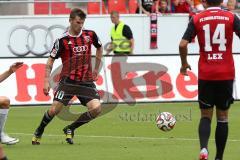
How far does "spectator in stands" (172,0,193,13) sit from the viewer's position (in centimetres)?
2825

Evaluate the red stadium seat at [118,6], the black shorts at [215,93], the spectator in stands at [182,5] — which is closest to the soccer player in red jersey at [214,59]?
the black shorts at [215,93]

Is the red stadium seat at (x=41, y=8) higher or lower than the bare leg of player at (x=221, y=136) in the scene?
higher

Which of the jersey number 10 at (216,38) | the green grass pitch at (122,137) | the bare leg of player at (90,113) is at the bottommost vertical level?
the green grass pitch at (122,137)

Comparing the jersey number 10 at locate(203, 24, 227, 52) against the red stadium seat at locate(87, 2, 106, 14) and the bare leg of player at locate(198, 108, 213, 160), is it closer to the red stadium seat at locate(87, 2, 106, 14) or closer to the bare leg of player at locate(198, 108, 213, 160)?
the bare leg of player at locate(198, 108, 213, 160)

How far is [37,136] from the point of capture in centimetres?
1340

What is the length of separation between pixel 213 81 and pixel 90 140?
13.0 feet

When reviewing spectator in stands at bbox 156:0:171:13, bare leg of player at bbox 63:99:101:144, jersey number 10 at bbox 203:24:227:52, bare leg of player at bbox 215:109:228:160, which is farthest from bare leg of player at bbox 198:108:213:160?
spectator in stands at bbox 156:0:171:13

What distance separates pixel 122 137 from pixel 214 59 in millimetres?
4182

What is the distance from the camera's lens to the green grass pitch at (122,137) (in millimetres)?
12016

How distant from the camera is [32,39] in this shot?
2784cm

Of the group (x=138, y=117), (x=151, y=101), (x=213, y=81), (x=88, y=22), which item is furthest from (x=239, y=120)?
(x=88, y=22)

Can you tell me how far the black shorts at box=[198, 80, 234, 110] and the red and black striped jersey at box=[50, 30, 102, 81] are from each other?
10.7ft

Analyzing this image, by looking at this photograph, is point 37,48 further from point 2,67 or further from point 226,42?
point 226,42

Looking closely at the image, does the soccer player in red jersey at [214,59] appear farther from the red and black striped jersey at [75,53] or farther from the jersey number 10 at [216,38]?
the red and black striped jersey at [75,53]
